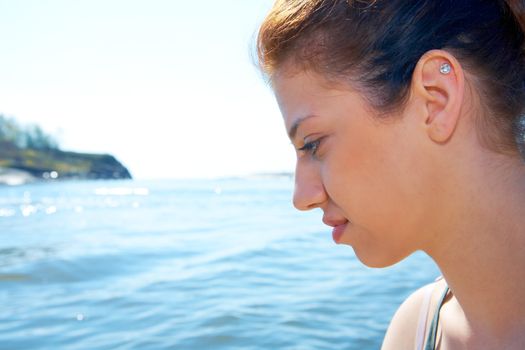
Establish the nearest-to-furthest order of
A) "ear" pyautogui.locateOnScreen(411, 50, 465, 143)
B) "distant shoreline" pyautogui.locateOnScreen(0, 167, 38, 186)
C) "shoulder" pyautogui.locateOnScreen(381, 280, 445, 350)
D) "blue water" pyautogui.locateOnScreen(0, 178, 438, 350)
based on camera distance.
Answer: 1. "ear" pyautogui.locateOnScreen(411, 50, 465, 143)
2. "shoulder" pyautogui.locateOnScreen(381, 280, 445, 350)
3. "blue water" pyautogui.locateOnScreen(0, 178, 438, 350)
4. "distant shoreline" pyautogui.locateOnScreen(0, 167, 38, 186)

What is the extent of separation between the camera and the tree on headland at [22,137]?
283ft

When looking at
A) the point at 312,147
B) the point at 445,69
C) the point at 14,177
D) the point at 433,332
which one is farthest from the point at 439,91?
the point at 14,177

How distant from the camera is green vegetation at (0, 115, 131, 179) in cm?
8050

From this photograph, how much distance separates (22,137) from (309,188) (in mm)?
93064

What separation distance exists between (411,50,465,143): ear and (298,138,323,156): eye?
249mm

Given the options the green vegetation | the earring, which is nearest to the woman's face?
the earring

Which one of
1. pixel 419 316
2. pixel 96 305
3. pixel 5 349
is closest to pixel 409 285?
pixel 96 305

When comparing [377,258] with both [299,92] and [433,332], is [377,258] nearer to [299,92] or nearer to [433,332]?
[433,332]

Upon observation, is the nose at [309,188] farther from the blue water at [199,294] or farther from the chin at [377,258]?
the blue water at [199,294]

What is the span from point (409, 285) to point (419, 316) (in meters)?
4.38

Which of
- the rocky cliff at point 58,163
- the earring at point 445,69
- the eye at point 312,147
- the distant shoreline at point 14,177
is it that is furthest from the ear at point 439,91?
the rocky cliff at point 58,163

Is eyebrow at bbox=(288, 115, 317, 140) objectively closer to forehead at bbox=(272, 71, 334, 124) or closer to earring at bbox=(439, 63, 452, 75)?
forehead at bbox=(272, 71, 334, 124)

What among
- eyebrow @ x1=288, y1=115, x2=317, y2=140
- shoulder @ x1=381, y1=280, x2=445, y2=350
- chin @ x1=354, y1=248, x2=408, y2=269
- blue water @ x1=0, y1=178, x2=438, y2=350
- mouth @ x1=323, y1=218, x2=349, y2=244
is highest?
Answer: eyebrow @ x1=288, y1=115, x2=317, y2=140

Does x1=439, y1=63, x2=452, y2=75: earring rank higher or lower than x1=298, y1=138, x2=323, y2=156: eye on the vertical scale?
higher
